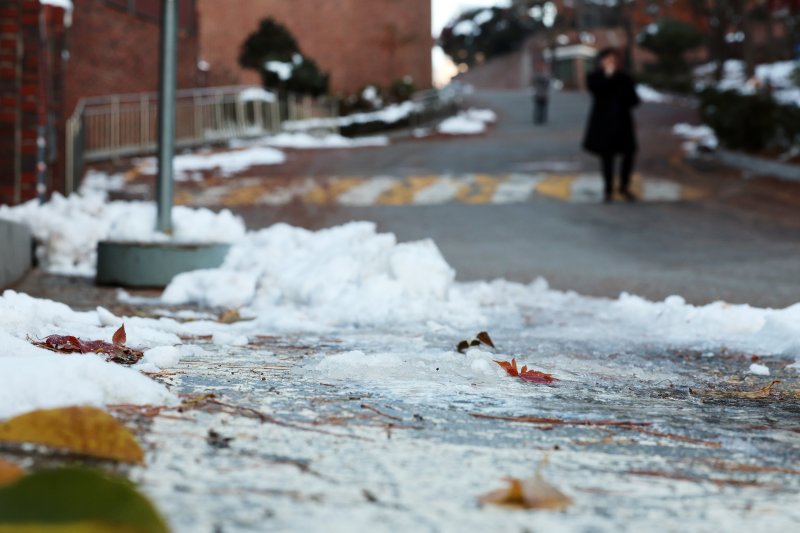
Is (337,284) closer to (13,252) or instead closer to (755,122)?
(13,252)

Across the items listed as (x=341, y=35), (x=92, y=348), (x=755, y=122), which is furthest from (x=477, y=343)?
(x=341, y=35)

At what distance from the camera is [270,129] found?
27.0 m

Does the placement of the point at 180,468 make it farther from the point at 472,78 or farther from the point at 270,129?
the point at 472,78

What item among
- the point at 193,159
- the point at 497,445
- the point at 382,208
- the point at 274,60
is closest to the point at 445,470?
the point at 497,445

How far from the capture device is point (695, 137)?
77.2 feet

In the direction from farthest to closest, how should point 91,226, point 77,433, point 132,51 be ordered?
1. point 132,51
2. point 91,226
3. point 77,433

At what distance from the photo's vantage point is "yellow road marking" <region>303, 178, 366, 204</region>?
13.9 metres

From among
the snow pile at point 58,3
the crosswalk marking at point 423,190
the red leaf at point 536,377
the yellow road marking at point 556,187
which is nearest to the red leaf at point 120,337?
the red leaf at point 536,377

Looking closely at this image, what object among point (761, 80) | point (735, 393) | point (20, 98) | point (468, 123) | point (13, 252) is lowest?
point (735, 393)

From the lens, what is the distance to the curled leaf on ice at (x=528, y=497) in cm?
211

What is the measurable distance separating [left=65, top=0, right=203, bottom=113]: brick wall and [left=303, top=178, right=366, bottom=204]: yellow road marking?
691 cm

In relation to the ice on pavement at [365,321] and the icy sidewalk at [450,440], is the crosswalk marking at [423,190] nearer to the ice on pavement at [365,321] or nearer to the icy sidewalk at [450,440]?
the ice on pavement at [365,321]

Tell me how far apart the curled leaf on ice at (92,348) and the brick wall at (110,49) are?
17.4 meters

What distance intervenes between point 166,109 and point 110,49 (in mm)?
16258
